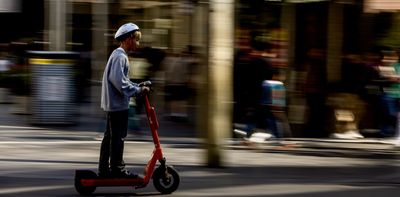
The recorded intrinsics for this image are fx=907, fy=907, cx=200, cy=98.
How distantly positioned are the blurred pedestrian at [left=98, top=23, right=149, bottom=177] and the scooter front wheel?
317 millimetres

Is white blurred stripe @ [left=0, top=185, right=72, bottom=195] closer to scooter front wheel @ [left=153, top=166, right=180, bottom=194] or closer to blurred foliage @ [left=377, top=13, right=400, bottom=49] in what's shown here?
scooter front wheel @ [left=153, top=166, right=180, bottom=194]

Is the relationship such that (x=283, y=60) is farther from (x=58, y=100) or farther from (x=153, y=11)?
(x=153, y=11)

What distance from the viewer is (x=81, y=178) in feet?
27.8

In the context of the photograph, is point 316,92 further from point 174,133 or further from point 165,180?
point 165,180

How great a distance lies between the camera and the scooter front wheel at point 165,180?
8.68 meters

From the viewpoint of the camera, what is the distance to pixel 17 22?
2816 cm

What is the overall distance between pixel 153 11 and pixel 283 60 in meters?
5.49

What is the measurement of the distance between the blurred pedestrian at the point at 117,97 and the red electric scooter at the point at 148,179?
0.25 ft

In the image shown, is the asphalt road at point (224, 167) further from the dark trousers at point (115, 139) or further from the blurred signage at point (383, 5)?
the blurred signage at point (383, 5)

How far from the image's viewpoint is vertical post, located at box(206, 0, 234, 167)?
10.4 meters

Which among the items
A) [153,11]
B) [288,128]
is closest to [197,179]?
[288,128]

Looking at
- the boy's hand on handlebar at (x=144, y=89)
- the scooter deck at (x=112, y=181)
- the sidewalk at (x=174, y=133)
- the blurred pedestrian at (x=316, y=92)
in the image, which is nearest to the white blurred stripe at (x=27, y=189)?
the scooter deck at (x=112, y=181)

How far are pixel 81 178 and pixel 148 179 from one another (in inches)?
24.7

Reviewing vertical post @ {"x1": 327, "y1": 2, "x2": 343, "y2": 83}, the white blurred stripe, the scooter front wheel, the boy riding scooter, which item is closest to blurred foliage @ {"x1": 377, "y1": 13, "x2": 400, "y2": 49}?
vertical post @ {"x1": 327, "y1": 2, "x2": 343, "y2": 83}
